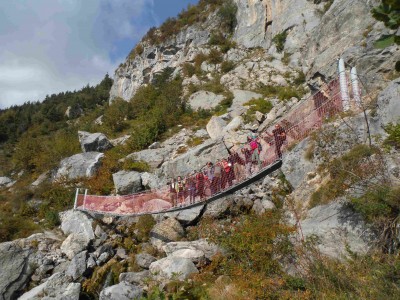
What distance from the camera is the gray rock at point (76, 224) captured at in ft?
42.0

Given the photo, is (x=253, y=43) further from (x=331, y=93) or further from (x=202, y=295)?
(x=202, y=295)

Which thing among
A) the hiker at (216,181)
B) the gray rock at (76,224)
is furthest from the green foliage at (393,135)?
the gray rock at (76,224)

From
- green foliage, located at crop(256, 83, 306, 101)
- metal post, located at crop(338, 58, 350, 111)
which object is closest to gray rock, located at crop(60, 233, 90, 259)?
metal post, located at crop(338, 58, 350, 111)

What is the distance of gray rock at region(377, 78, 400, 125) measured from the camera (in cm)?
670

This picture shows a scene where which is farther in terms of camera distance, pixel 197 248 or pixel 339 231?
pixel 197 248

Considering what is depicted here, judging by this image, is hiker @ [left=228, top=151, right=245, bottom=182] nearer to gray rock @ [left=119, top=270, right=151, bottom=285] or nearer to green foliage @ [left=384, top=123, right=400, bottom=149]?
gray rock @ [left=119, top=270, right=151, bottom=285]

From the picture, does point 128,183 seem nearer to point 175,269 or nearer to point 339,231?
point 175,269

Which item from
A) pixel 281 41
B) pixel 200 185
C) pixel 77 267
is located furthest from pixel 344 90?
pixel 281 41

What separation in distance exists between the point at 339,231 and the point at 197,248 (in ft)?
13.6

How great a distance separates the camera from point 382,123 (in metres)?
6.89

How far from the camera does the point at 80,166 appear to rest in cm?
1780

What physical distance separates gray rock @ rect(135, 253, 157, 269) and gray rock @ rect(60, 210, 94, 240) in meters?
3.28

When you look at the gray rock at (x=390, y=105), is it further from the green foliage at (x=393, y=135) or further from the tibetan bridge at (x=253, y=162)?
the tibetan bridge at (x=253, y=162)

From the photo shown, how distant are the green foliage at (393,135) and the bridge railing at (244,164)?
2.10m
